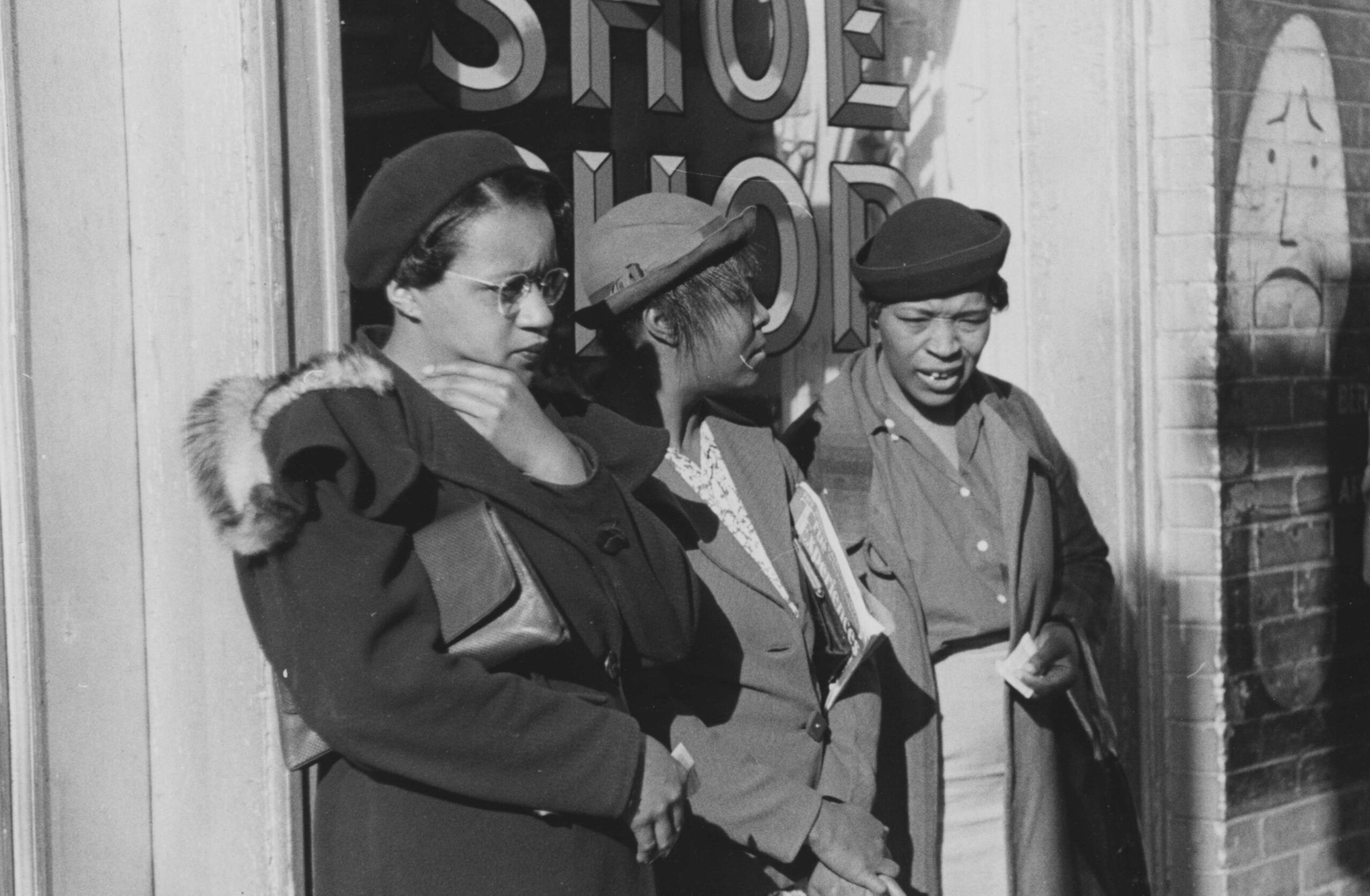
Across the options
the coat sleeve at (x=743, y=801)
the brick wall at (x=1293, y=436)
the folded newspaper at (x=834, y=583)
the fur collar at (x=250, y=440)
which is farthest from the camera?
the brick wall at (x=1293, y=436)

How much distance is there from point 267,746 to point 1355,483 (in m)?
3.28

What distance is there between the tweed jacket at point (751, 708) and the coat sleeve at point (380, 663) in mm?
554

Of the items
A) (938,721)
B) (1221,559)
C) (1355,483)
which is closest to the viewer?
(938,721)

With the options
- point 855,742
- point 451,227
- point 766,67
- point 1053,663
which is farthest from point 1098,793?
point 451,227

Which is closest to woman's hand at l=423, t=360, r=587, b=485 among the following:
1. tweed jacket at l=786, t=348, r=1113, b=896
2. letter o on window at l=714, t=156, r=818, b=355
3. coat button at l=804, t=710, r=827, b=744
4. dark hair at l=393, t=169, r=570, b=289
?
dark hair at l=393, t=169, r=570, b=289

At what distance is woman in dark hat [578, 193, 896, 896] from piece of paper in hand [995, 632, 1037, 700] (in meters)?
0.39

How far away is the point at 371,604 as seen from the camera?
2117 millimetres

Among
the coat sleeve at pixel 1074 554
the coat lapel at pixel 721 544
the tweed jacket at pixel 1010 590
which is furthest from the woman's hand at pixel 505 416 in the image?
the coat sleeve at pixel 1074 554

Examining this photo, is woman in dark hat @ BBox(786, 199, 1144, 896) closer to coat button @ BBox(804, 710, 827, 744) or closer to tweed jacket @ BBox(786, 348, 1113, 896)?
tweed jacket @ BBox(786, 348, 1113, 896)

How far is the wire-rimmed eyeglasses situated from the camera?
2.36 m

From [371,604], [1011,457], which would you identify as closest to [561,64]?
[1011,457]

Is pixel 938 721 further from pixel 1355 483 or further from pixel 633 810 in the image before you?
pixel 1355 483

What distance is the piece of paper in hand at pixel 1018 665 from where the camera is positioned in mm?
3328

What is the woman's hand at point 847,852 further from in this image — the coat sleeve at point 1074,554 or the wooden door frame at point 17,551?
the wooden door frame at point 17,551
